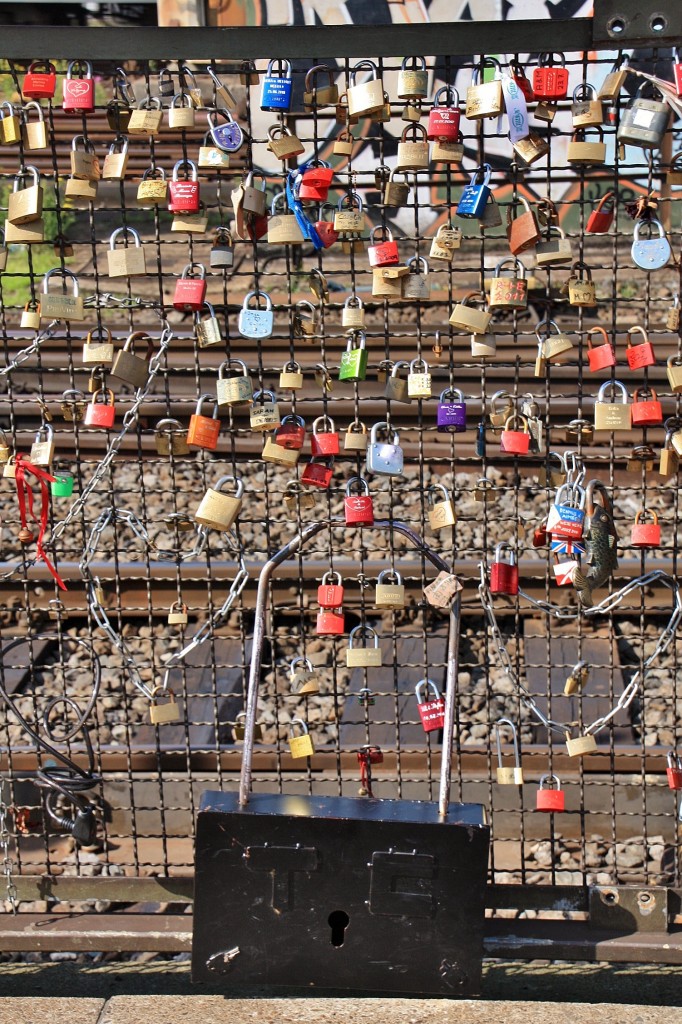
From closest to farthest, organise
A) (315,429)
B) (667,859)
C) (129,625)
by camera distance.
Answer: (315,429)
(667,859)
(129,625)

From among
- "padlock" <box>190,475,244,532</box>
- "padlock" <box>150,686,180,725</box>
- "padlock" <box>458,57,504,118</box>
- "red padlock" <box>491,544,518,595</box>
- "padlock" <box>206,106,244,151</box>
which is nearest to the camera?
"padlock" <box>458,57,504,118</box>

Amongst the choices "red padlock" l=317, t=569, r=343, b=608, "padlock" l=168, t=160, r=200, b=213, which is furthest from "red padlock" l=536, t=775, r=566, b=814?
"padlock" l=168, t=160, r=200, b=213

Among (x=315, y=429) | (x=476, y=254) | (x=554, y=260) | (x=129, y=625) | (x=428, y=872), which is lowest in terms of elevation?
(x=428, y=872)

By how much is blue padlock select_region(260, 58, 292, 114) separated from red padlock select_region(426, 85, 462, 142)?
382 millimetres

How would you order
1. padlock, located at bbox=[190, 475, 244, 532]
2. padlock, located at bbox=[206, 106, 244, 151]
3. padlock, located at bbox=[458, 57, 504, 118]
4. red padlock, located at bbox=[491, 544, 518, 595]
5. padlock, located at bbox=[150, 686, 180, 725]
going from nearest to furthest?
1. padlock, located at bbox=[458, 57, 504, 118]
2. padlock, located at bbox=[206, 106, 244, 151]
3. padlock, located at bbox=[190, 475, 244, 532]
4. red padlock, located at bbox=[491, 544, 518, 595]
5. padlock, located at bbox=[150, 686, 180, 725]

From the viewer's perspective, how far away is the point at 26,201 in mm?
3029

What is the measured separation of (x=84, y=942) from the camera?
10.8 feet

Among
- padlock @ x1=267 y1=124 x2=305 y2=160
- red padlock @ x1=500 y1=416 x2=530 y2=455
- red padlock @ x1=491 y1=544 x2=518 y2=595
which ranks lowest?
red padlock @ x1=491 y1=544 x2=518 y2=595

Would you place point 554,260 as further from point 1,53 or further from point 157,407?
point 157,407

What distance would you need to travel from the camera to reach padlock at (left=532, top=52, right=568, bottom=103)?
2.92 metres

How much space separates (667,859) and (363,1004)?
1365 mm

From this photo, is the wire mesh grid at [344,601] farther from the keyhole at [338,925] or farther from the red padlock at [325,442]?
the keyhole at [338,925]

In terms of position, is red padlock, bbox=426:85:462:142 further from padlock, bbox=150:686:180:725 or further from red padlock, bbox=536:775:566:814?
red padlock, bbox=536:775:566:814

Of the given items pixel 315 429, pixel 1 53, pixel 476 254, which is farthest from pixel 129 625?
pixel 476 254
